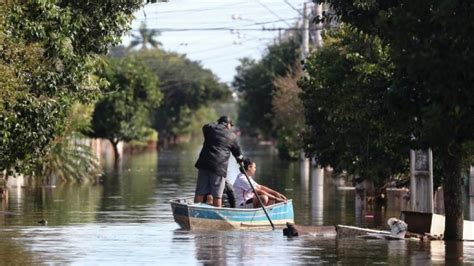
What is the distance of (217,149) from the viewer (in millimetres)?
24062

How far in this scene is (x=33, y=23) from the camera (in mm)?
21703

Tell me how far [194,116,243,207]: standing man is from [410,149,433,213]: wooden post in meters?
3.45

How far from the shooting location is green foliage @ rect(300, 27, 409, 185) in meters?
28.5

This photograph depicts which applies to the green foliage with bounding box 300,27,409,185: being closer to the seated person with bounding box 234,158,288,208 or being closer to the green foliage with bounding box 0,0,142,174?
the seated person with bounding box 234,158,288,208

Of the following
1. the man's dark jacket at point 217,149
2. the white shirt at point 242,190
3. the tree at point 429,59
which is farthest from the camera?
the white shirt at point 242,190

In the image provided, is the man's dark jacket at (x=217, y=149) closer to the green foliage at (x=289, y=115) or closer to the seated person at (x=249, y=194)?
the seated person at (x=249, y=194)

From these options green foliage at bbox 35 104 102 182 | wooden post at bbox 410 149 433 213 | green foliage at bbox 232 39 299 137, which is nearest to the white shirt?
wooden post at bbox 410 149 433 213

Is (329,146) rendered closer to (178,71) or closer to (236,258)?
(236,258)

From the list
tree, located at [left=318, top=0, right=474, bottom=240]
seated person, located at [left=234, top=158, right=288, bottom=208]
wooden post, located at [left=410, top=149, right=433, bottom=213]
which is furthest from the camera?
seated person, located at [left=234, top=158, right=288, bottom=208]

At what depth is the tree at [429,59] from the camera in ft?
50.7

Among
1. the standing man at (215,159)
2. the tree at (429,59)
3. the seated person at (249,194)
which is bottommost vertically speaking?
the seated person at (249,194)

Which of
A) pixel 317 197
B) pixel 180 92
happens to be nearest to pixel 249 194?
pixel 317 197

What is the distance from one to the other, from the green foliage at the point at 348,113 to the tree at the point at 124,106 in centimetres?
4586

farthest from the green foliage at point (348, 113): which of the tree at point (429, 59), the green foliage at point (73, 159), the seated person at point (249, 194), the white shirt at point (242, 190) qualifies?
the green foliage at point (73, 159)
